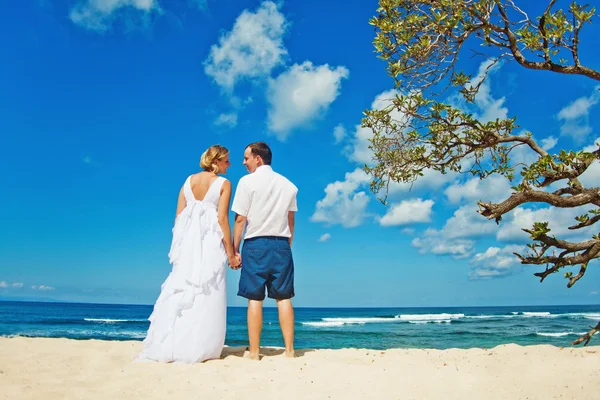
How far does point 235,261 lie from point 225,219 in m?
0.53

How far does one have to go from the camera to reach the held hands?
217 inches

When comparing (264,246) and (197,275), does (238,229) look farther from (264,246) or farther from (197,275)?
(197,275)

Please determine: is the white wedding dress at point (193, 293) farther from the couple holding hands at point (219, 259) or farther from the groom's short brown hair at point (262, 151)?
the groom's short brown hair at point (262, 151)

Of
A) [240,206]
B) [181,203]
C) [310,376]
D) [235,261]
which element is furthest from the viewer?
[181,203]

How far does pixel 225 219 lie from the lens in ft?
17.9

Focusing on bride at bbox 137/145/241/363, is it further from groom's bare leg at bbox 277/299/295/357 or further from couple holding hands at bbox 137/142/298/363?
groom's bare leg at bbox 277/299/295/357

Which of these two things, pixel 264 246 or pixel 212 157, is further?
pixel 212 157

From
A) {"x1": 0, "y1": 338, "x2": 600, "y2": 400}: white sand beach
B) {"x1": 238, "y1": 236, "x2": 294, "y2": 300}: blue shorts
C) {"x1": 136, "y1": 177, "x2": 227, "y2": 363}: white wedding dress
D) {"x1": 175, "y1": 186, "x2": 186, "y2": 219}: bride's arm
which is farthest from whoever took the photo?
{"x1": 175, "y1": 186, "x2": 186, "y2": 219}: bride's arm

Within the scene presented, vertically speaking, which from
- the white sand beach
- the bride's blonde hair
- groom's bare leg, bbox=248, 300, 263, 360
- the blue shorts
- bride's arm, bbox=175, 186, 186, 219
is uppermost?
the bride's blonde hair

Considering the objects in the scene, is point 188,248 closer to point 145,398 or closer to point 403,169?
point 145,398

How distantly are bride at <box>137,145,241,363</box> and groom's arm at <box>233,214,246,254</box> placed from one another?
0.24 ft

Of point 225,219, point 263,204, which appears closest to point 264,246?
point 263,204

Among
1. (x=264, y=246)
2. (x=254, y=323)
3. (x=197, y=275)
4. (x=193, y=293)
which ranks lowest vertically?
(x=254, y=323)

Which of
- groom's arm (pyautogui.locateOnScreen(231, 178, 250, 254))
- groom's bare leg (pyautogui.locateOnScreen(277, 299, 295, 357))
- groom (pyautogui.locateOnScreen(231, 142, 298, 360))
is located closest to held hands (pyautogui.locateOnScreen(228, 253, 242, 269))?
groom (pyautogui.locateOnScreen(231, 142, 298, 360))
